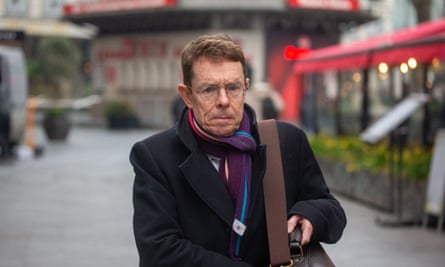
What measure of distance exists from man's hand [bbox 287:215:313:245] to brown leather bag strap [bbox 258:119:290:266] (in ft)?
0.08

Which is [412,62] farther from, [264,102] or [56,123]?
[56,123]

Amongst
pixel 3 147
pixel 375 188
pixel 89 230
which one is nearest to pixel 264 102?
pixel 3 147

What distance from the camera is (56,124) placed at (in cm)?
2356

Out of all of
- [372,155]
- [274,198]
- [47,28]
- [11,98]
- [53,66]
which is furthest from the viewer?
[47,28]

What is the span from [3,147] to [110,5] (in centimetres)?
A: 1782

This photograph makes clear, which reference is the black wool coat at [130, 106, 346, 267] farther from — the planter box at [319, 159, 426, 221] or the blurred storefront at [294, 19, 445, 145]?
the blurred storefront at [294, 19, 445, 145]

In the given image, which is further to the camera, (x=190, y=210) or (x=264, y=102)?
(x=264, y=102)

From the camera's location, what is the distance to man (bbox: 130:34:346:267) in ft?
8.50

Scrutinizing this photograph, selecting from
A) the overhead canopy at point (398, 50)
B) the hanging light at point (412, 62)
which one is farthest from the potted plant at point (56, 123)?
the hanging light at point (412, 62)

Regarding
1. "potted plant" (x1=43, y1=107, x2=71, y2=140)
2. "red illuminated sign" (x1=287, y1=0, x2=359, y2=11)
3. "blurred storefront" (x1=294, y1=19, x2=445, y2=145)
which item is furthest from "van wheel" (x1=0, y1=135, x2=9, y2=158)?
"red illuminated sign" (x1=287, y1=0, x2=359, y2=11)

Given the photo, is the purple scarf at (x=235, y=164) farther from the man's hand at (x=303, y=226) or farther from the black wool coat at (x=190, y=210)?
the man's hand at (x=303, y=226)

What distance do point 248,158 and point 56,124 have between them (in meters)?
21.4

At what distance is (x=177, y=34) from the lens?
34.5 meters

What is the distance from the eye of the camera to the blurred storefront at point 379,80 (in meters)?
11.3
